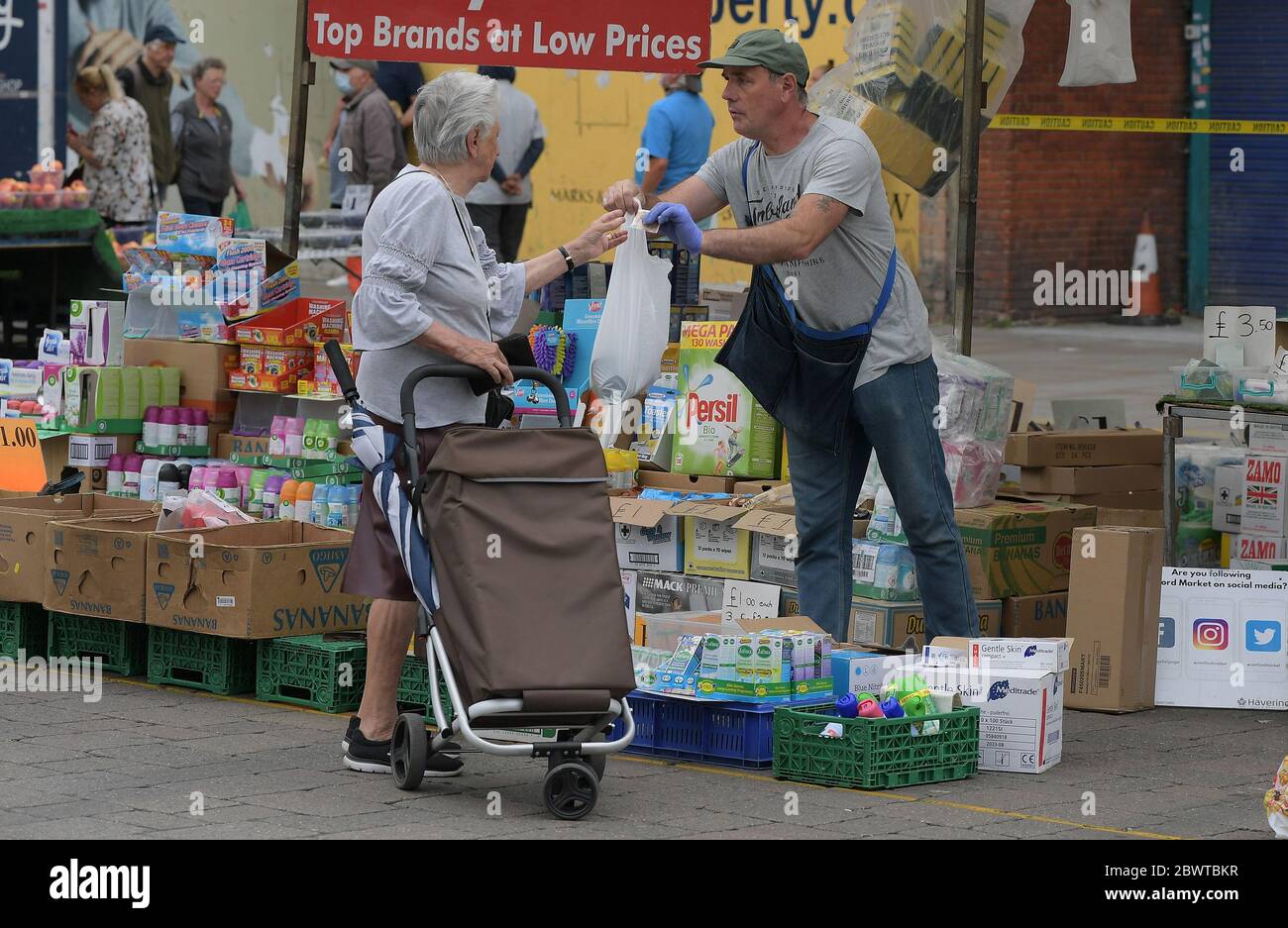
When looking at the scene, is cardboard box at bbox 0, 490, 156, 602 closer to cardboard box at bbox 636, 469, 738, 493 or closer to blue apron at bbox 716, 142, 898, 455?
cardboard box at bbox 636, 469, 738, 493

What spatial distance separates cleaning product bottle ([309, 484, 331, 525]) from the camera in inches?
306

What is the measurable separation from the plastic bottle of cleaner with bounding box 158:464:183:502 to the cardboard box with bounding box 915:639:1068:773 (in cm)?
345

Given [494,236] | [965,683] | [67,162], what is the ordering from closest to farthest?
[965,683] < [494,236] < [67,162]

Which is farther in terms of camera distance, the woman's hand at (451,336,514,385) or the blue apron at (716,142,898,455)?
the blue apron at (716,142,898,455)

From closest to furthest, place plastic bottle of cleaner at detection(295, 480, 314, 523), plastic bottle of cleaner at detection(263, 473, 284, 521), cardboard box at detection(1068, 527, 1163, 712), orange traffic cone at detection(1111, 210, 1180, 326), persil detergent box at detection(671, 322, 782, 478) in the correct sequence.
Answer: cardboard box at detection(1068, 527, 1163, 712) → persil detergent box at detection(671, 322, 782, 478) → plastic bottle of cleaner at detection(295, 480, 314, 523) → plastic bottle of cleaner at detection(263, 473, 284, 521) → orange traffic cone at detection(1111, 210, 1180, 326)

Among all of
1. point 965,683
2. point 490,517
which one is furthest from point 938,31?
point 490,517

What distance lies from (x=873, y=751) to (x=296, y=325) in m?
3.62

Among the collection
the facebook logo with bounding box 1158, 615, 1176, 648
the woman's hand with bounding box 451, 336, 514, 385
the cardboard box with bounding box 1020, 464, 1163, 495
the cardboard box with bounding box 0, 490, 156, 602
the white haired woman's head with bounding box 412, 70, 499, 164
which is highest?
the white haired woman's head with bounding box 412, 70, 499, 164

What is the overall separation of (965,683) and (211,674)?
253 centimetres

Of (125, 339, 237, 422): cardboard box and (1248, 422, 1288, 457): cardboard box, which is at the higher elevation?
(125, 339, 237, 422): cardboard box

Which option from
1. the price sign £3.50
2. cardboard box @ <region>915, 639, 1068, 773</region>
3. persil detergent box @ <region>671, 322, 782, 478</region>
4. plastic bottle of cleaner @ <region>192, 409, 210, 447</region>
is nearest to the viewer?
cardboard box @ <region>915, 639, 1068, 773</region>

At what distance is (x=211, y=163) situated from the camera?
1862 centimetres

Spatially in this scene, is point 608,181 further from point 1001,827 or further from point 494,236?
point 1001,827

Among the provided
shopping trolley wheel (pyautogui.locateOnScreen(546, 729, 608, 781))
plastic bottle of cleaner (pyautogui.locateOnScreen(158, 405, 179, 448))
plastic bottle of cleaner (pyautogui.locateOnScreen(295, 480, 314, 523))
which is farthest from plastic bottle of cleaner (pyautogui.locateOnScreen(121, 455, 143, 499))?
shopping trolley wheel (pyautogui.locateOnScreen(546, 729, 608, 781))
